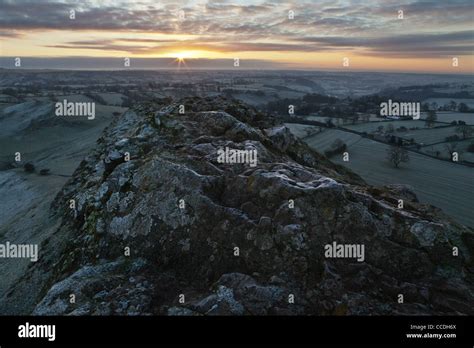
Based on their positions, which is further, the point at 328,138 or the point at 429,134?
the point at 429,134

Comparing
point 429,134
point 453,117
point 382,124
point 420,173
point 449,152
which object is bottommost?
point 420,173

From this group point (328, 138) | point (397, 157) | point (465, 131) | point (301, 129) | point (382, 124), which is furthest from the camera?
point (382, 124)

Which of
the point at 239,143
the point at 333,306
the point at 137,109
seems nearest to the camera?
the point at 333,306

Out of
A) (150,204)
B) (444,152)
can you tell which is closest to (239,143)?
(150,204)

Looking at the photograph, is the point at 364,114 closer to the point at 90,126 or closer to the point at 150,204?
the point at 90,126

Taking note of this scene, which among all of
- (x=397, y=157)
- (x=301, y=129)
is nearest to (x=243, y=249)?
(x=397, y=157)

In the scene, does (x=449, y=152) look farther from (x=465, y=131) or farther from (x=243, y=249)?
(x=243, y=249)
